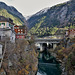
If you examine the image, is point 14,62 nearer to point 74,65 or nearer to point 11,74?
point 11,74

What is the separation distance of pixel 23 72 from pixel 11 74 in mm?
4134

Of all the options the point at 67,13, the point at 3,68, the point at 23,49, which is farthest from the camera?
the point at 67,13

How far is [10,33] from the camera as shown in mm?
29578

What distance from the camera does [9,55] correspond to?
2331 cm

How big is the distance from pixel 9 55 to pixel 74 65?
18174 mm

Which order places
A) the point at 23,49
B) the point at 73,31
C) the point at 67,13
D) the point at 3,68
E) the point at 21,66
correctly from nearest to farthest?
the point at 3,68, the point at 21,66, the point at 23,49, the point at 73,31, the point at 67,13

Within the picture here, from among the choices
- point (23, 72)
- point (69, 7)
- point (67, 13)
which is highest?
point (69, 7)

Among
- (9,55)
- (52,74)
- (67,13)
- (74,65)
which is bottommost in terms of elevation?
(52,74)

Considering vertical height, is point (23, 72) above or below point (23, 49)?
below

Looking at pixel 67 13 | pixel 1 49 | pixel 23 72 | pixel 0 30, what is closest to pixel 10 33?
pixel 0 30

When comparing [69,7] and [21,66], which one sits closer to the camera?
[21,66]

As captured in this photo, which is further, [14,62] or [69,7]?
[69,7]

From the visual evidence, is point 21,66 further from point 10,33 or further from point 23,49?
point 10,33

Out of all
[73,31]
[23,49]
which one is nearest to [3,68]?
[23,49]
